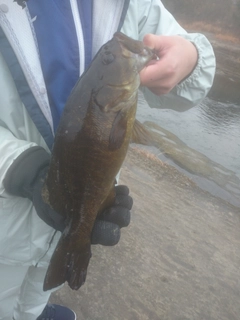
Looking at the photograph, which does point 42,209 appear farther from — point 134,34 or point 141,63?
point 134,34

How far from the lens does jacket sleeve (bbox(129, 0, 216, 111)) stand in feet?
7.74

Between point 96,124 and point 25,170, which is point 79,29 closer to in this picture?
point 96,124

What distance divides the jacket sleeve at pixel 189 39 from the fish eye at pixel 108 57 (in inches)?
22.9

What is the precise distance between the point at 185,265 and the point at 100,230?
2.53 m

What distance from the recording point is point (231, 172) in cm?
963

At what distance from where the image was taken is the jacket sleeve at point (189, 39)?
2359mm

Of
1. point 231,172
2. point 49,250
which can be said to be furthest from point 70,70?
point 231,172

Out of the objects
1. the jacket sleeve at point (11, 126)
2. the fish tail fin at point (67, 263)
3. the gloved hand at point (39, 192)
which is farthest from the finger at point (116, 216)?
the jacket sleeve at point (11, 126)

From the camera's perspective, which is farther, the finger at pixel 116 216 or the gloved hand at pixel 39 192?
the finger at pixel 116 216

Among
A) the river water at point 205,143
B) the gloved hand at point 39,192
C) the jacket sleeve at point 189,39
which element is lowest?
the river water at point 205,143

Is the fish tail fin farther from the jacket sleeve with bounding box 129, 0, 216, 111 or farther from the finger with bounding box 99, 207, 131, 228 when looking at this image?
the jacket sleeve with bounding box 129, 0, 216, 111

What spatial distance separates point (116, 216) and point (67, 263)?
0.35m

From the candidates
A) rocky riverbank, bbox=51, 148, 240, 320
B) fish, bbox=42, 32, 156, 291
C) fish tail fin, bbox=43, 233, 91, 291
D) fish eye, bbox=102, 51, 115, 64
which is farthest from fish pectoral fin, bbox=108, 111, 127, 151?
rocky riverbank, bbox=51, 148, 240, 320

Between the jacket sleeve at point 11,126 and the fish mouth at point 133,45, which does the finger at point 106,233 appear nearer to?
the jacket sleeve at point 11,126
